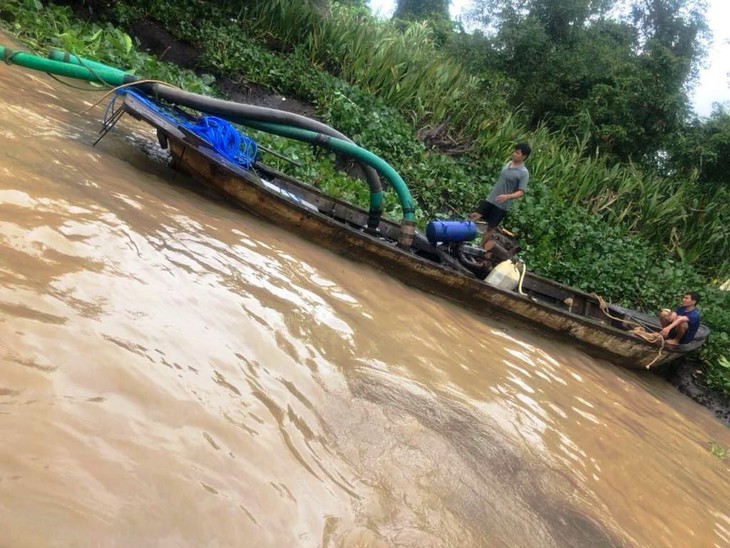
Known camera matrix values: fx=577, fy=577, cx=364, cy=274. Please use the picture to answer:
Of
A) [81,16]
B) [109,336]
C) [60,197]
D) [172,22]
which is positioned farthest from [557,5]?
[109,336]

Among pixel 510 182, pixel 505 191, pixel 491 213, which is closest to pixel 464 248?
pixel 491 213

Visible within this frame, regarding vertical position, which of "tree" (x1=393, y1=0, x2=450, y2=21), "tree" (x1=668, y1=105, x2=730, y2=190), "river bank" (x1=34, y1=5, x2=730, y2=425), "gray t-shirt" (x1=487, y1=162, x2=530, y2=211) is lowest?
"river bank" (x1=34, y1=5, x2=730, y2=425)

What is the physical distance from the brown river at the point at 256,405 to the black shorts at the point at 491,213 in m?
1.84

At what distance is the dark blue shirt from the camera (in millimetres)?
6863

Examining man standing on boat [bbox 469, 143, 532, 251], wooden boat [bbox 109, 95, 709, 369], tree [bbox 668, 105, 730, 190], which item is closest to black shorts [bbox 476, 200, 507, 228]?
man standing on boat [bbox 469, 143, 532, 251]

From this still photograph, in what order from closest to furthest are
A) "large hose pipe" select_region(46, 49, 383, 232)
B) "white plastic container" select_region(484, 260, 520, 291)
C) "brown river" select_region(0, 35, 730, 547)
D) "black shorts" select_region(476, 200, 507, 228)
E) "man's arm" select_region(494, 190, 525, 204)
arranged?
"brown river" select_region(0, 35, 730, 547) < "large hose pipe" select_region(46, 49, 383, 232) < "white plastic container" select_region(484, 260, 520, 291) < "man's arm" select_region(494, 190, 525, 204) < "black shorts" select_region(476, 200, 507, 228)

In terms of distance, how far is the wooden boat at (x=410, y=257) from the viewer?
221 inches

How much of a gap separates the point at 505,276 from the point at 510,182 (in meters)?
1.17

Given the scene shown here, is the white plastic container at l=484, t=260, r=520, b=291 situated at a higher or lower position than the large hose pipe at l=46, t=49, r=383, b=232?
lower

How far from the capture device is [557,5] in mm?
14336

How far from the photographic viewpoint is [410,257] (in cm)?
598

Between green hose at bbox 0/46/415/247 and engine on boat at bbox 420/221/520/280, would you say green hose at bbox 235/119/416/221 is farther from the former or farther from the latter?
engine on boat at bbox 420/221/520/280

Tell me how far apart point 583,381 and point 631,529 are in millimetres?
2539

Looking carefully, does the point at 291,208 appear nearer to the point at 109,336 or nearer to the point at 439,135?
the point at 109,336
